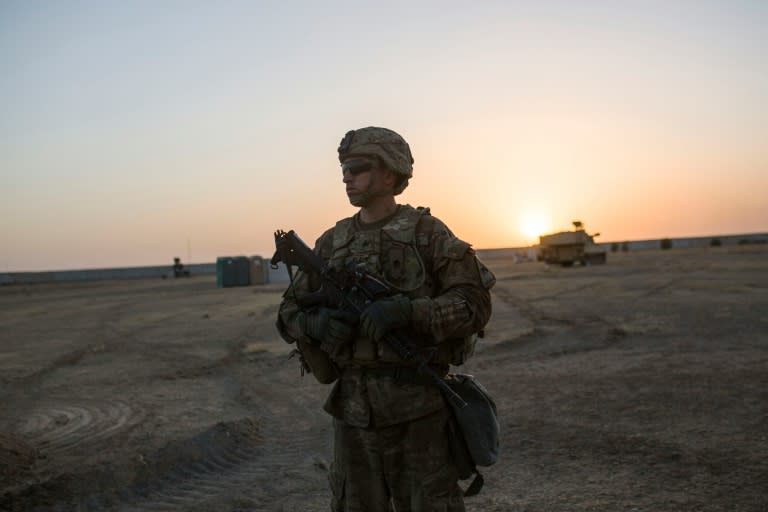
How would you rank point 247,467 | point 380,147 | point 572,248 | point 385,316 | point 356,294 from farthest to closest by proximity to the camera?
point 572,248, point 247,467, point 380,147, point 356,294, point 385,316

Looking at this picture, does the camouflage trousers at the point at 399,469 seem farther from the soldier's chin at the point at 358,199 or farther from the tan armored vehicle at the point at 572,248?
the tan armored vehicle at the point at 572,248

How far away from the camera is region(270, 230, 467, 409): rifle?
111 inches

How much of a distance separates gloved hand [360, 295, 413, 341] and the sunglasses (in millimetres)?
682

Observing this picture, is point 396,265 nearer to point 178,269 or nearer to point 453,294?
point 453,294

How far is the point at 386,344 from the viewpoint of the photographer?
287 centimetres

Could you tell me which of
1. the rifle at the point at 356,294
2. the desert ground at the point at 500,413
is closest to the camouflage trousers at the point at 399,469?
the rifle at the point at 356,294

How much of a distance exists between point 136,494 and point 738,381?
257 inches

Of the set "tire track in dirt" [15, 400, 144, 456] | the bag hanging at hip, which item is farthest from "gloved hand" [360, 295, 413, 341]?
"tire track in dirt" [15, 400, 144, 456]

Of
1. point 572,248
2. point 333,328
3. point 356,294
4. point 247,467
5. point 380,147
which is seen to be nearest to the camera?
point 333,328

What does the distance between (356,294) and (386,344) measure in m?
0.26

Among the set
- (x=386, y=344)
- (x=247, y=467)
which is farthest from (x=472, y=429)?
(x=247, y=467)

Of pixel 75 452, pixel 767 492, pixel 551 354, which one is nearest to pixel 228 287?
pixel 551 354

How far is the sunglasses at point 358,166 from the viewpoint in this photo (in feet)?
10.1

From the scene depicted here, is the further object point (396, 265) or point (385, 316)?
point (396, 265)
